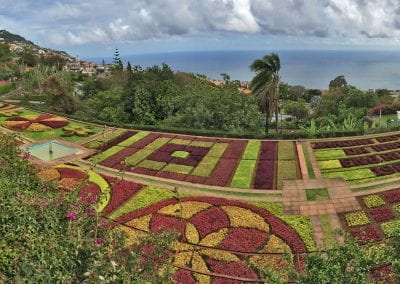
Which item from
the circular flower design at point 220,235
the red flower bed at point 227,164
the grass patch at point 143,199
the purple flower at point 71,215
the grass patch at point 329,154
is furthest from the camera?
the grass patch at point 329,154

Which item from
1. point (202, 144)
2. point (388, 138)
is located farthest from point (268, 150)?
point (388, 138)

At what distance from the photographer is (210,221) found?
53.1 ft

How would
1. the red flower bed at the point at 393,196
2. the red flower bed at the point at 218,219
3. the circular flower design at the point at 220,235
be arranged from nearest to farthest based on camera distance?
the circular flower design at the point at 220,235
the red flower bed at the point at 218,219
the red flower bed at the point at 393,196

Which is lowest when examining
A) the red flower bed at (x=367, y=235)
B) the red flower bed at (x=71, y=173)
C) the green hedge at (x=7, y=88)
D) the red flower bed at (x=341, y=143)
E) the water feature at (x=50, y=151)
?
the red flower bed at (x=367, y=235)

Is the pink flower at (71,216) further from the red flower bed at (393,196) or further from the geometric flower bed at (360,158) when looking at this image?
the geometric flower bed at (360,158)

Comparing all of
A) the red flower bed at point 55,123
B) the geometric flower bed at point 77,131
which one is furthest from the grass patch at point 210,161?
the red flower bed at point 55,123

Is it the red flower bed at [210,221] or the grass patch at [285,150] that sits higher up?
the grass patch at [285,150]

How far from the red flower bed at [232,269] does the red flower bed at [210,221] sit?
1.89 m

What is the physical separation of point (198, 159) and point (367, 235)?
37.3 feet

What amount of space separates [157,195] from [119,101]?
24229 millimetres

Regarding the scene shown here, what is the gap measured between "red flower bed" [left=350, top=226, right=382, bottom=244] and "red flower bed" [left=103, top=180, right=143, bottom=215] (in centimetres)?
1022

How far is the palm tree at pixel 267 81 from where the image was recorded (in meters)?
31.5

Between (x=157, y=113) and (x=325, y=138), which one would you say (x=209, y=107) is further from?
(x=325, y=138)

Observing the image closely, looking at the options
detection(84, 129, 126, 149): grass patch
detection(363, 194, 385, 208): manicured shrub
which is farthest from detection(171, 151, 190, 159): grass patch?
detection(363, 194, 385, 208): manicured shrub
